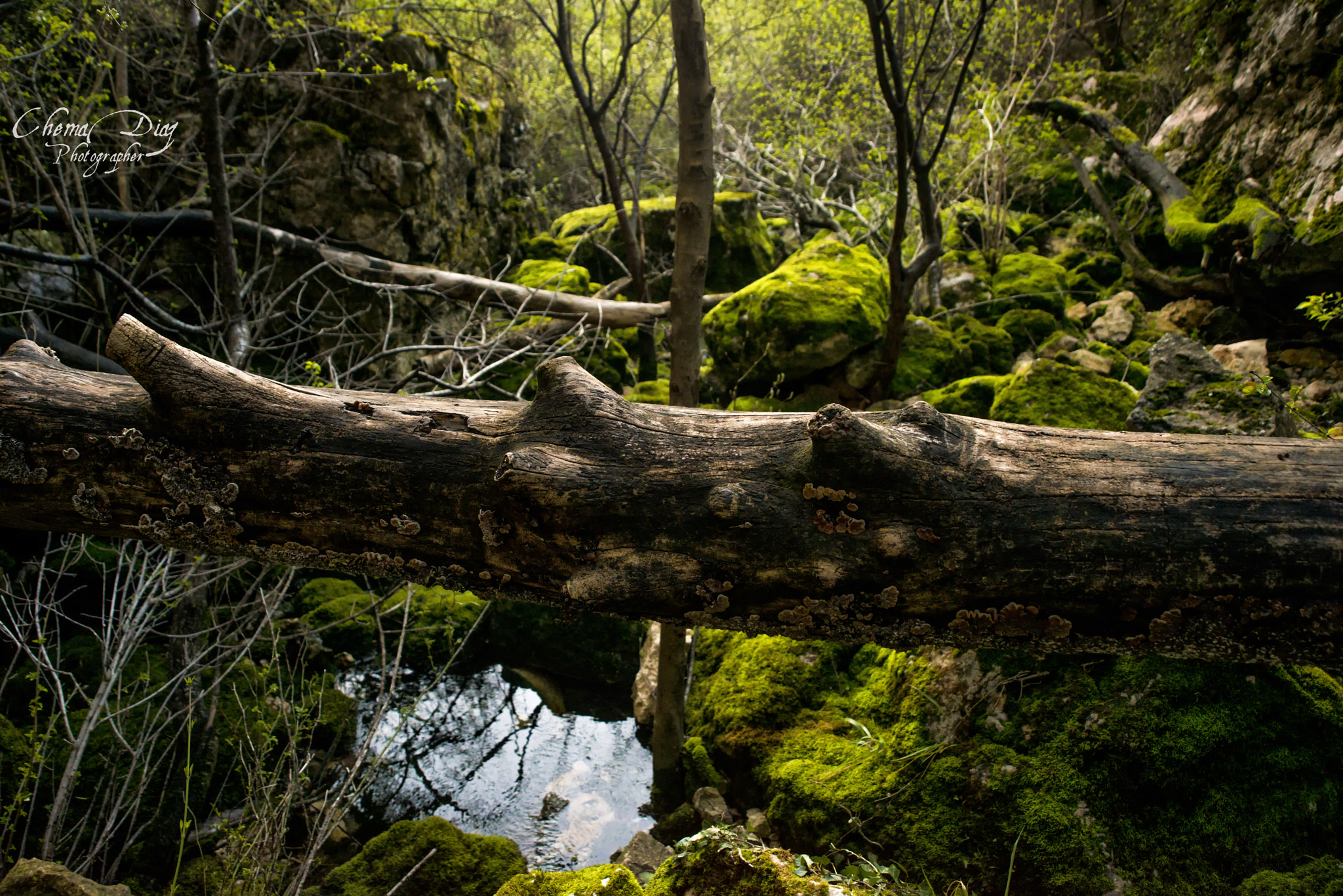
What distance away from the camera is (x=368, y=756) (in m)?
4.74

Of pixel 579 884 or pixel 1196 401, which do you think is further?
pixel 1196 401

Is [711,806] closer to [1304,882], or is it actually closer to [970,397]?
[1304,882]

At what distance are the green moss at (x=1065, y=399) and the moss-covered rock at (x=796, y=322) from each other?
180 cm


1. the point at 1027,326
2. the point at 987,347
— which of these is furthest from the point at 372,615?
the point at 1027,326

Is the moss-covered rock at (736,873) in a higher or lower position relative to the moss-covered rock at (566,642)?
higher

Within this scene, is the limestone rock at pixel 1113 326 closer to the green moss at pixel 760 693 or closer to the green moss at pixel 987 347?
the green moss at pixel 987 347

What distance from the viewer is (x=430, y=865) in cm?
331

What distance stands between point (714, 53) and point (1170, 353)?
957 centimetres

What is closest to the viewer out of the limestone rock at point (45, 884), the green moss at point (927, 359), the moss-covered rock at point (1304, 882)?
the moss-covered rock at point (1304, 882)

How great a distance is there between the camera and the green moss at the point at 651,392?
695 cm

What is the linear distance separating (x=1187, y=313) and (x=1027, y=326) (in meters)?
1.27

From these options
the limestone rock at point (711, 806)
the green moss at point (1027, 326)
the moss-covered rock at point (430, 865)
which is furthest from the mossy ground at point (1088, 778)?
the green moss at point (1027, 326)

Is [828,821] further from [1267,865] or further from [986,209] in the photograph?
[986,209]

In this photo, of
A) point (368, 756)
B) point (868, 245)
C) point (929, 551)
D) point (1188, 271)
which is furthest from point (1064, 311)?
point (368, 756)
